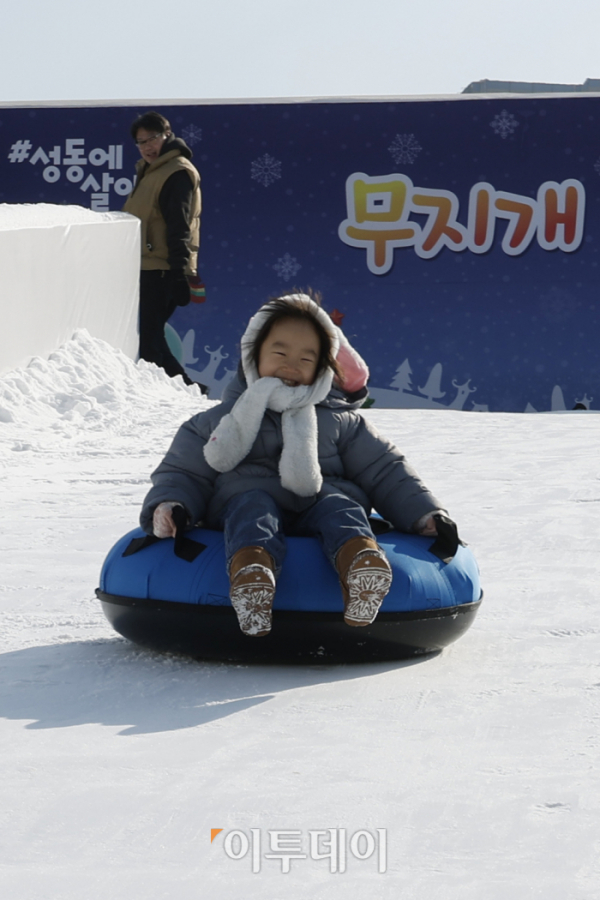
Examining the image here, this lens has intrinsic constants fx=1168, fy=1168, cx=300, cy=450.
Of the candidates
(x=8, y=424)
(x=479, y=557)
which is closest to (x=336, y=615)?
(x=479, y=557)

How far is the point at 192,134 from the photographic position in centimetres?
1041

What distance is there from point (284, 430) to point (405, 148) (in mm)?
7616

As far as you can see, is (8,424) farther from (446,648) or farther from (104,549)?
(446,648)

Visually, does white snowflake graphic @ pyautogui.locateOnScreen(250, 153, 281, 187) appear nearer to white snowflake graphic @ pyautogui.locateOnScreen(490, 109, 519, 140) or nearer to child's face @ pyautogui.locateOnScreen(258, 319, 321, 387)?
white snowflake graphic @ pyautogui.locateOnScreen(490, 109, 519, 140)

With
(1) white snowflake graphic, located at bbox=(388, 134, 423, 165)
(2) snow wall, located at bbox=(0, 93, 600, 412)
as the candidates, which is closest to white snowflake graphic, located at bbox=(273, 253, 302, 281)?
(2) snow wall, located at bbox=(0, 93, 600, 412)

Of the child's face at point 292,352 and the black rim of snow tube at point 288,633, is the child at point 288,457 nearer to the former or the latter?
the child's face at point 292,352

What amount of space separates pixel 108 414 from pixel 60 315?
114 cm

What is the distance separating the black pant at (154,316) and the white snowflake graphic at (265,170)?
1.22 m

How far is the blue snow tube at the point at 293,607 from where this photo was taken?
113 inches

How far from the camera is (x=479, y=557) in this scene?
14.0 ft

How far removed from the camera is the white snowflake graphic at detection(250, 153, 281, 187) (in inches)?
409

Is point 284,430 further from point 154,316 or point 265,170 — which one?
point 265,170

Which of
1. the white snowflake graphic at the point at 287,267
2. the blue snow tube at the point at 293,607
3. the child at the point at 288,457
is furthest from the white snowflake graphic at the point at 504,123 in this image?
the blue snow tube at the point at 293,607

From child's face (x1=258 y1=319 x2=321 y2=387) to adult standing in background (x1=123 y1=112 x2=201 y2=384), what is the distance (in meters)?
6.79
